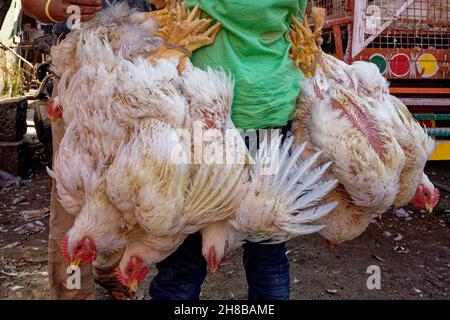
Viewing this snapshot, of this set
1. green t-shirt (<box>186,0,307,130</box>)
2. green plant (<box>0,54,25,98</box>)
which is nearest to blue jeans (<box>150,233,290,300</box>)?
green t-shirt (<box>186,0,307,130</box>)

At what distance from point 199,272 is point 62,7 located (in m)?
0.98

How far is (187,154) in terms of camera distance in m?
1.28

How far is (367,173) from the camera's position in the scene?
54.9 inches

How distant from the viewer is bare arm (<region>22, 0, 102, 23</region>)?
144 cm

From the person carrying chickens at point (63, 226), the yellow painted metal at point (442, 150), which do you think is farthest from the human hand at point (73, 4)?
the yellow painted metal at point (442, 150)

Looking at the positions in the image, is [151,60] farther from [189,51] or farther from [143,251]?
[143,251]

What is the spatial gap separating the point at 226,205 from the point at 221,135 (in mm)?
200

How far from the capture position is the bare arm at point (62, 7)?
1.44 m

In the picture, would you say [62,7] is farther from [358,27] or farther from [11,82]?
[11,82]

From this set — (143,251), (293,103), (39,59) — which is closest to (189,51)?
(293,103)

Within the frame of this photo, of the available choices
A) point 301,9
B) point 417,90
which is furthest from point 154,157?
point 417,90

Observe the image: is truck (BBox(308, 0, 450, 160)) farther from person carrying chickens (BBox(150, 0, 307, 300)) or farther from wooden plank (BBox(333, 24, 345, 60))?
person carrying chickens (BBox(150, 0, 307, 300))

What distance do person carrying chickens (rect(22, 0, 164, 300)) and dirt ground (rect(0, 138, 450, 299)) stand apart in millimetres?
185

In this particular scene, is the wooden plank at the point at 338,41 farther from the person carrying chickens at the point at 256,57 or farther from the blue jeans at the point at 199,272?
the blue jeans at the point at 199,272
